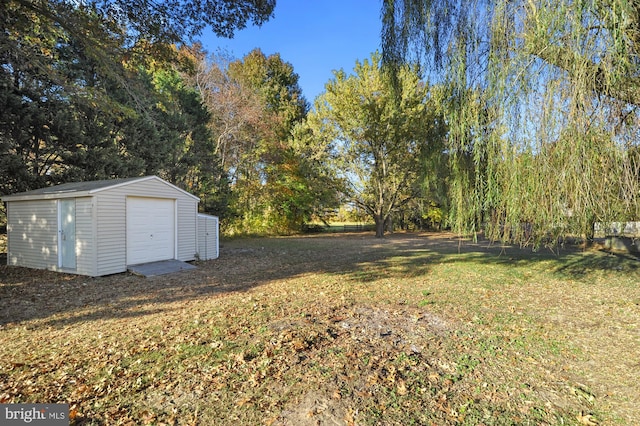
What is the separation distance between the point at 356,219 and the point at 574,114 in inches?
895

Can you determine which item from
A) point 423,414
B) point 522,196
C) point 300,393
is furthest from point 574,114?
point 300,393

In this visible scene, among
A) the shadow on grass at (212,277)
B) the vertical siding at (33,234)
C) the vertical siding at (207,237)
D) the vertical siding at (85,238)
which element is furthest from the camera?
the vertical siding at (207,237)

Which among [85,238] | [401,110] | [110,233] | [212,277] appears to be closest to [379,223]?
[401,110]

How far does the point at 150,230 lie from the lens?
8859mm

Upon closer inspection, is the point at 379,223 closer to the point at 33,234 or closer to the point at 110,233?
the point at 110,233

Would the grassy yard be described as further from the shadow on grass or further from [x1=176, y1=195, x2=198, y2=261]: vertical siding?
Answer: [x1=176, y1=195, x2=198, y2=261]: vertical siding

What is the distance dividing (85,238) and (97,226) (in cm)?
49

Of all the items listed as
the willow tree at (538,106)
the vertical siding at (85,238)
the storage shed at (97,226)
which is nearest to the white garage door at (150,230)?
the storage shed at (97,226)

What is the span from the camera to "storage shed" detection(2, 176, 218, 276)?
7.61 meters

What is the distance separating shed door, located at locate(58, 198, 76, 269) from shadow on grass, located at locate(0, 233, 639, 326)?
0.37m

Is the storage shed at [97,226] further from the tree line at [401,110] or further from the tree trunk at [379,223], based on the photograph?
the tree trunk at [379,223]

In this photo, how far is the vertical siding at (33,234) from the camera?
8172mm

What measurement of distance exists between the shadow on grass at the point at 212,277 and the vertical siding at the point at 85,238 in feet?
0.98

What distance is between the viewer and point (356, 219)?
25.6 m
